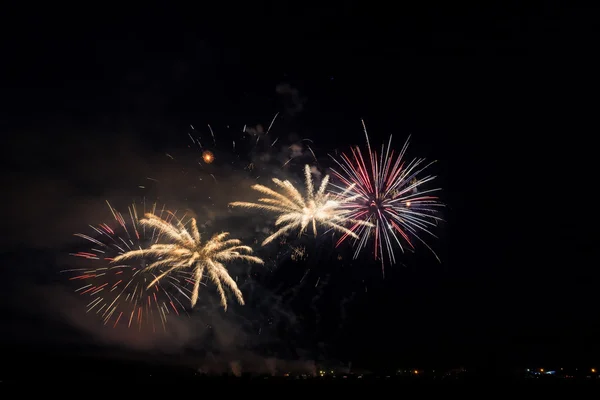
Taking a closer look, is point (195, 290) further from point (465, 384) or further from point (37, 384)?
point (465, 384)

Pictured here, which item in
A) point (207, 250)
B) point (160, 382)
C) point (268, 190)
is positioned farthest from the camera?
point (207, 250)

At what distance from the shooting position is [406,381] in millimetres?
19156

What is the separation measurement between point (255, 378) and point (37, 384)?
9.60 m

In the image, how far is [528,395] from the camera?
18484mm

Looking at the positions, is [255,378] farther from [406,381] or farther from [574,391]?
[574,391]

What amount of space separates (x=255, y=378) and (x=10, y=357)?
114 m

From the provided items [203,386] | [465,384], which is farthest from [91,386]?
[465,384]

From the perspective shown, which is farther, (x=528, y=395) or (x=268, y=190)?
(x=268, y=190)

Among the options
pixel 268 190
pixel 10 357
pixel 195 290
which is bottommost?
pixel 10 357

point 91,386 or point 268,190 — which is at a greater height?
point 268,190

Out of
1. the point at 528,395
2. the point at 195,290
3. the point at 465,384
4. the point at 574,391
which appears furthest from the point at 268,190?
the point at 574,391

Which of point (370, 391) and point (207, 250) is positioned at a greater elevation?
point (207, 250)

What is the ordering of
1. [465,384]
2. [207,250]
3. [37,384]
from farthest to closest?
[207,250]
[465,384]
[37,384]

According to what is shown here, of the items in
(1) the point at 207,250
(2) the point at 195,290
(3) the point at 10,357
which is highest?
(1) the point at 207,250
